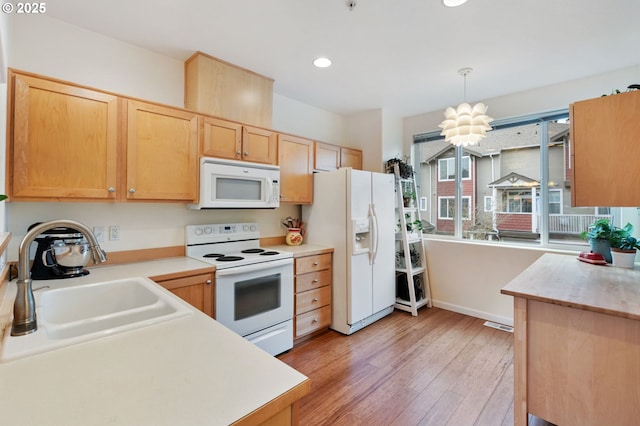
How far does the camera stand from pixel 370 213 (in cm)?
315

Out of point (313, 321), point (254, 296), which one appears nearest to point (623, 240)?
point (313, 321)

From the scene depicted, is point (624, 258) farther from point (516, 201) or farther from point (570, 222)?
point (516, 201)

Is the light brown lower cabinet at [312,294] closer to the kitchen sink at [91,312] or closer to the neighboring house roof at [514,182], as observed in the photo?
the kitchen sink at [91,312]

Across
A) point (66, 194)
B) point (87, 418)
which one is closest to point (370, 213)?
point (66, 194)

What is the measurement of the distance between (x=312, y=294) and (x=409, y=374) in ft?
3.53

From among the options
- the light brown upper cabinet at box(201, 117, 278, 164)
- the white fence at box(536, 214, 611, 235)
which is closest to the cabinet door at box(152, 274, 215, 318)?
the light brown upper cabinet at box(201, 117, 278, 164)

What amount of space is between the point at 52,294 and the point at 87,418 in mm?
1203

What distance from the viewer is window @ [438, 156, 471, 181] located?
12.3ft

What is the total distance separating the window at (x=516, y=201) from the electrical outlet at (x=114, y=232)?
390 centimetres

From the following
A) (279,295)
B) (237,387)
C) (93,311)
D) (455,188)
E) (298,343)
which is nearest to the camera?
(237,387)

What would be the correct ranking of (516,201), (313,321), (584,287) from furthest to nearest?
(516,201), (313,321), (584,287)

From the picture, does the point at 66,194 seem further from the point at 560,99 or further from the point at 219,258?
the point at 560,99

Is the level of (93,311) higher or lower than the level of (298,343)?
higher

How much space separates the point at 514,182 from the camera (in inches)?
134
